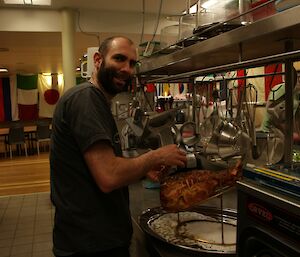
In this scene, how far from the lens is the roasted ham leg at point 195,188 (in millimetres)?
1014

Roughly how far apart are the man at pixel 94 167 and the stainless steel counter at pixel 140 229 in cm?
7

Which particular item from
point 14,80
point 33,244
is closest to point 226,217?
point 33,244

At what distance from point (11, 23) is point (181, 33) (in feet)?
9.31

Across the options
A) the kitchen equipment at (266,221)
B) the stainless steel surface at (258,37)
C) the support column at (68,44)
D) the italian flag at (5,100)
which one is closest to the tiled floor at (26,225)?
the support column at (68,44)

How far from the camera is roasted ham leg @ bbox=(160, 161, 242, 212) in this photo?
1.01 metres

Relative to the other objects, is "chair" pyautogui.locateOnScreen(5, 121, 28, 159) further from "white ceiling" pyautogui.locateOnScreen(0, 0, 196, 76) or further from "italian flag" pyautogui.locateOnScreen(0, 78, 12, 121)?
"white ceiling" pyautogui.locateOnScreen(0, 0, 196, 76)

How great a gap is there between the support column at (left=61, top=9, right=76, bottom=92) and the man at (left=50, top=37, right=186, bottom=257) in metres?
2.57

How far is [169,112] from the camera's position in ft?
4.87

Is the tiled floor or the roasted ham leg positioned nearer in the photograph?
the roasted ham leg

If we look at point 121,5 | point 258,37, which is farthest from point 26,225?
point 258,37

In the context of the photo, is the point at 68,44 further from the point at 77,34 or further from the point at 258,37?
the point at 258,37

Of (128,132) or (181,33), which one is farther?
(128,132)

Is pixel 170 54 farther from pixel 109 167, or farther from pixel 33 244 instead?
pixel 33 244

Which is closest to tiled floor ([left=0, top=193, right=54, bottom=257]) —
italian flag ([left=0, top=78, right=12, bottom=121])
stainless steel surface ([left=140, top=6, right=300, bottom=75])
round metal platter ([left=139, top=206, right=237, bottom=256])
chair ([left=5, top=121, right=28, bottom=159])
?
round metal platter ([left=139, top=206, right=237, bottom=256])
